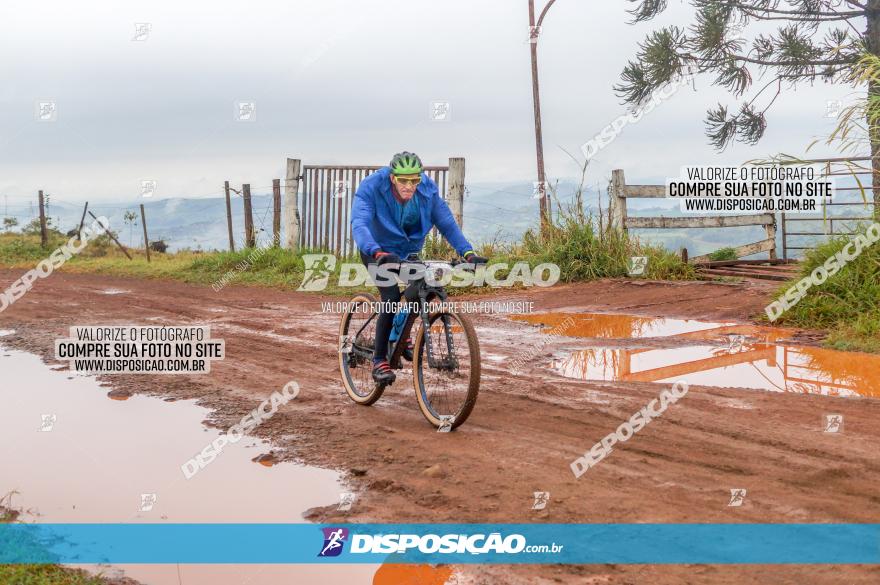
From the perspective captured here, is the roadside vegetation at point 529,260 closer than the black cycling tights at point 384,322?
No

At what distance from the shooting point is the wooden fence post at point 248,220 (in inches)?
798

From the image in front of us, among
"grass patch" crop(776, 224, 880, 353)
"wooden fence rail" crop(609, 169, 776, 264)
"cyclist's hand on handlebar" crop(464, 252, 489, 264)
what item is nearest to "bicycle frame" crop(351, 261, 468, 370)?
"cyclist's hand on handlebar" crop(464, 252, 489, 264)

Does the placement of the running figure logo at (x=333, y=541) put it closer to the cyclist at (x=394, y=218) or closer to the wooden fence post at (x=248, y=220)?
the cyclist at (x=394, y=218)

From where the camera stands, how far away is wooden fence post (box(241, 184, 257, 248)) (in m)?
20.3

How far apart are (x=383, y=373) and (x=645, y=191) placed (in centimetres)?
1225

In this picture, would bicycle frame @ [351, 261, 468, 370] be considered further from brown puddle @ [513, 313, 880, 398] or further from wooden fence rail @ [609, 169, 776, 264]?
wooden fence rail @ [609, 169, 776, 264]

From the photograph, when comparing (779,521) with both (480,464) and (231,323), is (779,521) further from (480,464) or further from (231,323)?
(231,323)

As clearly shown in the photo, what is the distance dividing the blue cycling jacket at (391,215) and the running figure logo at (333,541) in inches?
108

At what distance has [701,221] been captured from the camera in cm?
1814

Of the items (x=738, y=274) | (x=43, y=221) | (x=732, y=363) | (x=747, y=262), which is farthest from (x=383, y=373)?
(x=43, y=221)

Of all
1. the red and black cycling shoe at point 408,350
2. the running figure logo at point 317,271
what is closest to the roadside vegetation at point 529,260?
the running figure logo at point 317,271

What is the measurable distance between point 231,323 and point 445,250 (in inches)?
236

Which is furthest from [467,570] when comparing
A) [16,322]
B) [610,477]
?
[16,322]

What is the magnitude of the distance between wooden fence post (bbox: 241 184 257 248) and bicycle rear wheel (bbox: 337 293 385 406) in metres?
13.2
